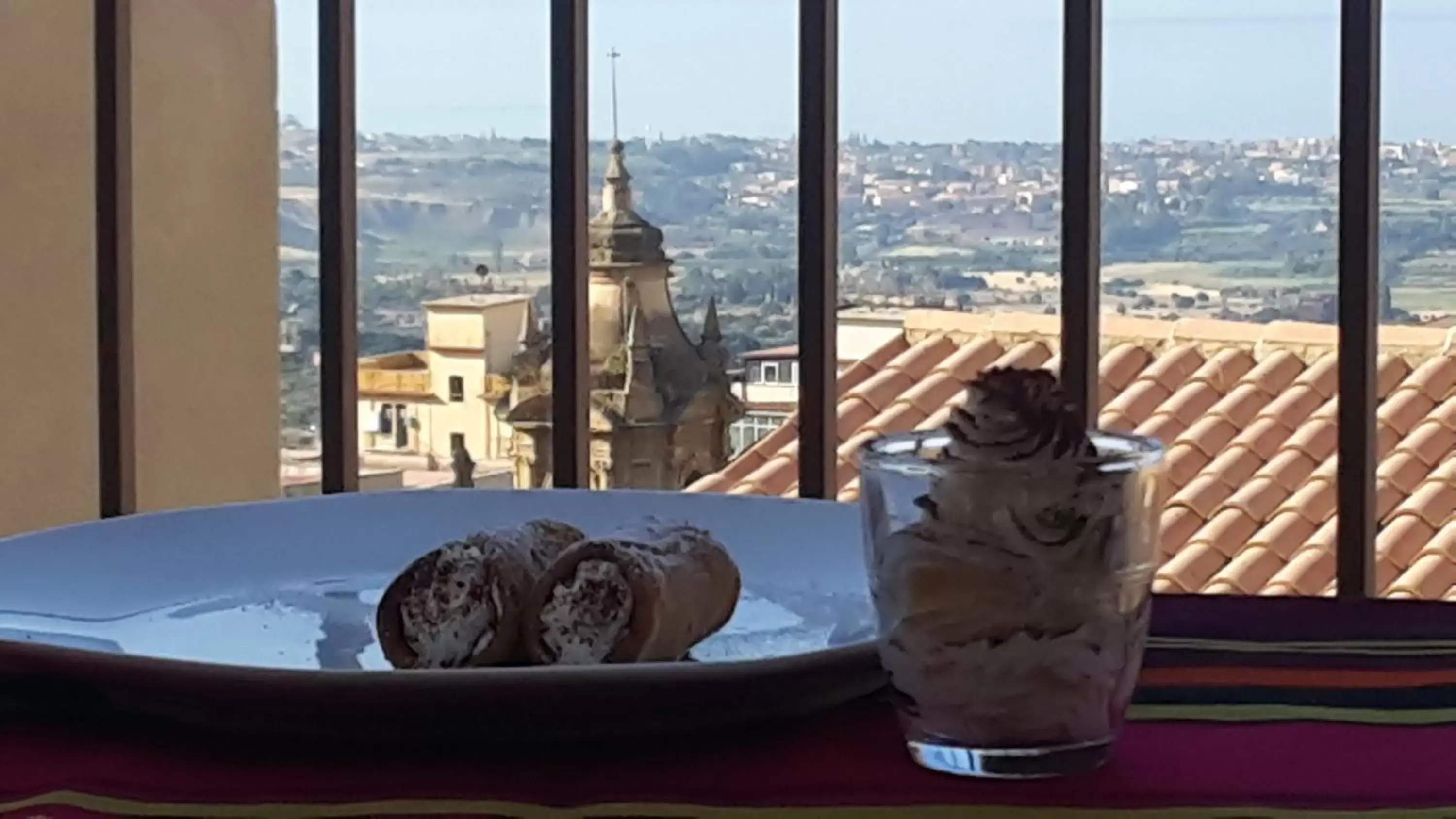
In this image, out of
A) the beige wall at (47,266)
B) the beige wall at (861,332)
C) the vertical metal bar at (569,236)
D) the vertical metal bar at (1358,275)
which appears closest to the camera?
the vertical metal bar at (1358,275)

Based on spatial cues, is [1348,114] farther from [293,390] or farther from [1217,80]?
[293,390]

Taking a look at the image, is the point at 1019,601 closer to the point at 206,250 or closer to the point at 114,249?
the point at 114,249

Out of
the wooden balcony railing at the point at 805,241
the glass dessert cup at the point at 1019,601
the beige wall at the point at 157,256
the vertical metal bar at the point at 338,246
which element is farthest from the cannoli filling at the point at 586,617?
the beige wall at the point at 157,256

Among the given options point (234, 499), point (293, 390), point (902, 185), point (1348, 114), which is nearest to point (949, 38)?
point (902, 185)

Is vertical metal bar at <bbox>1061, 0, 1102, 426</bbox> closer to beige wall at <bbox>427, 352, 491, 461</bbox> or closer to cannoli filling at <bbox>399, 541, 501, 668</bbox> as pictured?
beige wall at <bbox>427, 352, 491, 461</bbox>

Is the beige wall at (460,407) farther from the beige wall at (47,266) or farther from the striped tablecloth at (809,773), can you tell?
the striped tablecloth at (809,773)

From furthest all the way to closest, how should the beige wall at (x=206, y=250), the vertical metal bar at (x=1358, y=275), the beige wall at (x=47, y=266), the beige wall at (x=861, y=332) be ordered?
the beige wall at (x=206, y=250) → the beige wall at (x=47, y=266) → the beige wall at (x=861, y=332) → the vertical metal bar at (x=1358, y=275)

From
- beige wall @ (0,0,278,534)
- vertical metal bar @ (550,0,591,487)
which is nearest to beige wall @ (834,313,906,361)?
vertical metal bar @ (550,0,591,487)
